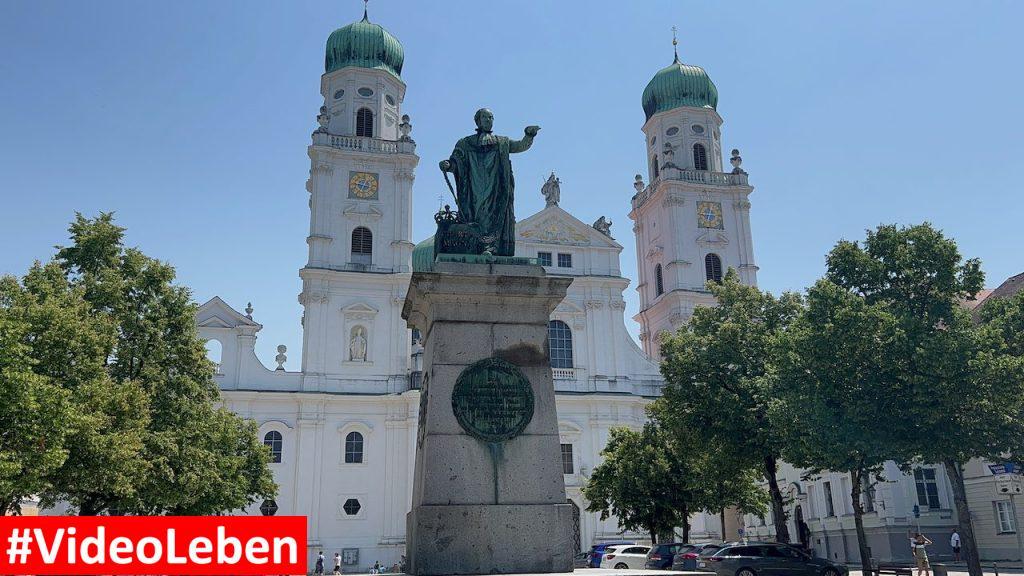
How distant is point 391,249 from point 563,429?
1356 cm

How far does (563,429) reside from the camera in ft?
151

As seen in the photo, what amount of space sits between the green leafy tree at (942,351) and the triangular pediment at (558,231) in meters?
27.7

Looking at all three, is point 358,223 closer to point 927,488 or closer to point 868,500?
point 868,500

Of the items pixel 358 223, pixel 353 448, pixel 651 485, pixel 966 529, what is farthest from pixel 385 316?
pixel 966 529

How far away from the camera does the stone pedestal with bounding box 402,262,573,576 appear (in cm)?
992

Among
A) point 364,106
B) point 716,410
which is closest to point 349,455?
point 364,106

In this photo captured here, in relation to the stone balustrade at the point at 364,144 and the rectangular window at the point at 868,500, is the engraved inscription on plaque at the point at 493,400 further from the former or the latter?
the stone balustrade at the point at 364,144

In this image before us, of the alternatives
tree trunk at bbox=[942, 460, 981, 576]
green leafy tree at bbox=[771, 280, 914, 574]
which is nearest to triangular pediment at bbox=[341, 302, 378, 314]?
green leafy tree at bbox=[771, 280, 914, 574]

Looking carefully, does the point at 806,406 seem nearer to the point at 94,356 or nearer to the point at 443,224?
the point at 443,224

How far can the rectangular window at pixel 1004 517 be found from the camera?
31219mm

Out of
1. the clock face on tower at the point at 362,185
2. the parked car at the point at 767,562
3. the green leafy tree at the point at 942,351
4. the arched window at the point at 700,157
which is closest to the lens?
the green leafy tree at the point at 942,351

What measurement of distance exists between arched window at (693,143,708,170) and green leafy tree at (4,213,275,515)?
124ft

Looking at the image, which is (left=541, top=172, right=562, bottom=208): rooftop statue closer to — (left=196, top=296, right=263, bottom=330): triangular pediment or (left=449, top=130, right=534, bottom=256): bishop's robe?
(left=196, top=296, right=263, bottom=330): triangular pediment

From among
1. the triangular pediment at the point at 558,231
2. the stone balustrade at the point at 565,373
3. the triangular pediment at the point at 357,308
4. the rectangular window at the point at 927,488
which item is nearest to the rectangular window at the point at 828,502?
the rectangular window at the point at 927,488
